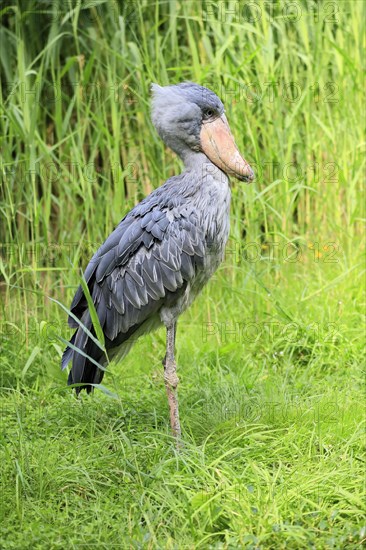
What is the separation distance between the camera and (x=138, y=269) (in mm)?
3957

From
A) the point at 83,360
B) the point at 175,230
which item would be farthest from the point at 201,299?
the point at 175,230

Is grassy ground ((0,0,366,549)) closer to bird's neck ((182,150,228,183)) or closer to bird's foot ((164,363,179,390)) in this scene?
bird's foot ((164,363,179,390))

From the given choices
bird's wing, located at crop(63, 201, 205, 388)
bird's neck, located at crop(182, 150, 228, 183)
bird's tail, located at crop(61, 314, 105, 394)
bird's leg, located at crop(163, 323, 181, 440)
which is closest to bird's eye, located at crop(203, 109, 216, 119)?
bird's neck, located at crop(182, 150, 228, 183)

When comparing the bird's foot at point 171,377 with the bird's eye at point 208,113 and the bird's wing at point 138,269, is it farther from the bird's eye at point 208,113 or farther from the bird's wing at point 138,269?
the bird's eye at point 208,113

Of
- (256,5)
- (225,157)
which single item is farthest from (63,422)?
(256,5)

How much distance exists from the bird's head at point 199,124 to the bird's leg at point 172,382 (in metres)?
0.75

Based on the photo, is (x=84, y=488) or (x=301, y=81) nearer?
(x=84, y=488)

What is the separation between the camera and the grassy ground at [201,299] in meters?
3.26

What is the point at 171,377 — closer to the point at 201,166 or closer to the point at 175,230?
the point at 175,230

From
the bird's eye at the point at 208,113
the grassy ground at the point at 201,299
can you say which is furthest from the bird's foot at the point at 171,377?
the bird's eye at the point at 208,113

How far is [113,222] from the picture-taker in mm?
5230

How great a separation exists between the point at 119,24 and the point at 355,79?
4.89 feet

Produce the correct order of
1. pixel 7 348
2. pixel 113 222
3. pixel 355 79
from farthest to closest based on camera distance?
pixel 355 79 < pixel 113 222 < pixel 7 348

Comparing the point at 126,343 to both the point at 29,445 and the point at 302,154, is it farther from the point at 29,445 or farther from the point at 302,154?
the point at 302,154
